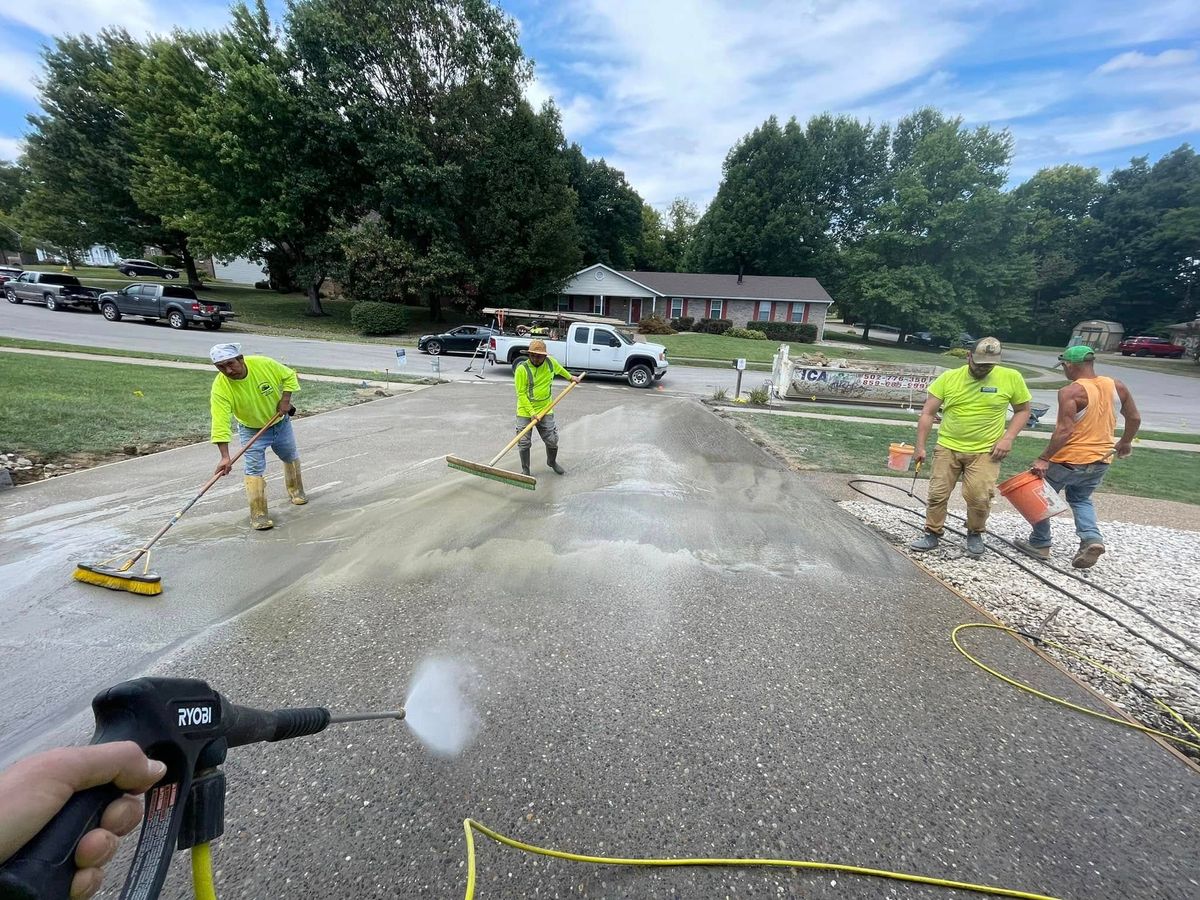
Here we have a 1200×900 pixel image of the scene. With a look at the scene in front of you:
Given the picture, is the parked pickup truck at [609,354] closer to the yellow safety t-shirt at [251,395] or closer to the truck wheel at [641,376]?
the truck wheel at [641,376]

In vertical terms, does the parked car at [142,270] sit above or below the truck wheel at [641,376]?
above

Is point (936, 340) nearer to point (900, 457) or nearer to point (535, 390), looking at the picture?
point (900, 457)

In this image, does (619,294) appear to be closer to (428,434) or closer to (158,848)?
(428,434)

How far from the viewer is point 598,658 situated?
10.1 ft

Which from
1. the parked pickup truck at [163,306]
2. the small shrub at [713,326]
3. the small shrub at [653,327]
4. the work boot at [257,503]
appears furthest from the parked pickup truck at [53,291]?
the small shrub at [713,326]

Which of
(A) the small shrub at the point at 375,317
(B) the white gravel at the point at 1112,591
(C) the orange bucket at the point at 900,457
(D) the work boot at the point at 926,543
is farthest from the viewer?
(A) the small shrub at the point at 375,317

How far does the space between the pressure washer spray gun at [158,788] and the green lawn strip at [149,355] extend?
14.1 meters

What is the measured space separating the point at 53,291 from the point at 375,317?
47.5 ft

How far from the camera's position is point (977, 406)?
4.52 meters

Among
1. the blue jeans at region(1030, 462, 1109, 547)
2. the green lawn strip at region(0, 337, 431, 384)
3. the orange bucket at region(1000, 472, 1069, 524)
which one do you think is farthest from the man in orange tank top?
the green lawn strip at region(0, 337, 431, 384)

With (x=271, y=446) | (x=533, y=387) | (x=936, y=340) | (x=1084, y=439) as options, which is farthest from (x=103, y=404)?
(x=936, y=340)

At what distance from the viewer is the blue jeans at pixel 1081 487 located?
14.7ft

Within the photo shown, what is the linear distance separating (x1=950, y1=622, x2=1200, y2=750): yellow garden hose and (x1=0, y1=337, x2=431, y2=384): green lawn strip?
13.6 m

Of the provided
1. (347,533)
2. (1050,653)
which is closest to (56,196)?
(347,533)
